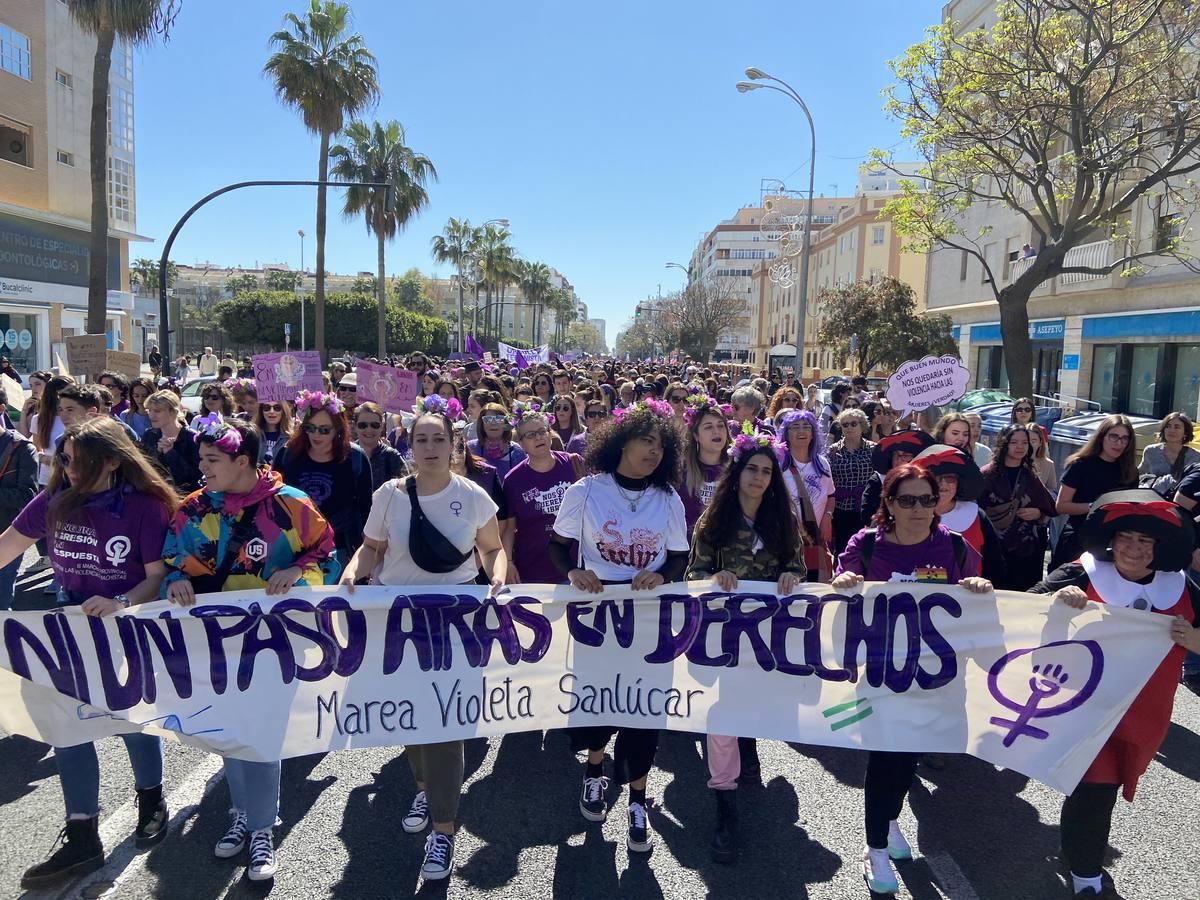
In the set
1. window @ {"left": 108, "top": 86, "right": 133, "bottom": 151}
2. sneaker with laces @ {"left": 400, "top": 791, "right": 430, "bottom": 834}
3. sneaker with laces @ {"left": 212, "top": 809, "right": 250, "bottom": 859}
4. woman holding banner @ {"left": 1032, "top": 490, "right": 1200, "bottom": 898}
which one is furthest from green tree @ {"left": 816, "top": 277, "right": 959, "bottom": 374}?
window @ {"left": 108, "top": 86, "right": 133, "bottom": 151}

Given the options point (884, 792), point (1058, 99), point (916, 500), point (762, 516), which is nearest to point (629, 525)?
point (762, 516)

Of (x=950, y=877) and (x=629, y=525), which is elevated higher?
(x=629, y=525)

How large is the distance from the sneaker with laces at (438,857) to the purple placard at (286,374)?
7.23 m

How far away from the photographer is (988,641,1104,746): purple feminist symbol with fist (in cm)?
331

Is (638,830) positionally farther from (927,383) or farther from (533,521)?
(927,383)

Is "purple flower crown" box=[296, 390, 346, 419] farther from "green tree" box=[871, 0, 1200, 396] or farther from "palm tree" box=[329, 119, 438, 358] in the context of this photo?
"palm tree" box=[329, 119, 438, 358]

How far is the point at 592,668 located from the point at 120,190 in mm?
37601

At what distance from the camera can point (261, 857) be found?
3217 millimetres

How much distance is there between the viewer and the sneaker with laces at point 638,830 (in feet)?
11.4

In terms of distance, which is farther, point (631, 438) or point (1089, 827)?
point (631, 438)

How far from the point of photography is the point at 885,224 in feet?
168

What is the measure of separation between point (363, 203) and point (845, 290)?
2033 cm

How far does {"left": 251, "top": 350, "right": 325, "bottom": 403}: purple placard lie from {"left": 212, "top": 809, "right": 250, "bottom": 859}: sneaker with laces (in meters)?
6.80

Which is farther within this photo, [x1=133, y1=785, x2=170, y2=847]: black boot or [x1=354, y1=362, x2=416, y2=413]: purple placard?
[x1=354, y1=362, x2=416, y2=413]: purple placard
